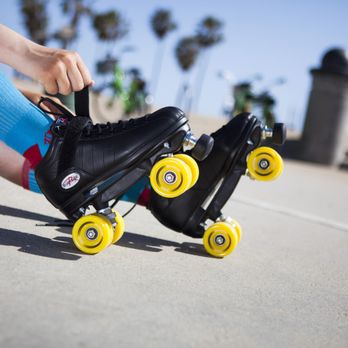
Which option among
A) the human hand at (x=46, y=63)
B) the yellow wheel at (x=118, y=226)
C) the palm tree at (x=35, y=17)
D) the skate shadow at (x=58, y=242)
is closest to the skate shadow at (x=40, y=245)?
the skate shadow at (x=58, y=242)

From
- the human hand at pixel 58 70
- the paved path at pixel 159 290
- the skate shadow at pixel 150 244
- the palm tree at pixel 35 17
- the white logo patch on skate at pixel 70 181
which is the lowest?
the paved path at pixel 159 290

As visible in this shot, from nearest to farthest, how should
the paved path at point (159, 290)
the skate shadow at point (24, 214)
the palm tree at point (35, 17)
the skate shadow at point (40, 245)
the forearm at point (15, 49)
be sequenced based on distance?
the paved path at point (159, 290) → the skate shadow at point (40, 245) → the forearm at point (15, 49) → the skate shadow at point (24, 214) → the palm tree at point (35, 17)

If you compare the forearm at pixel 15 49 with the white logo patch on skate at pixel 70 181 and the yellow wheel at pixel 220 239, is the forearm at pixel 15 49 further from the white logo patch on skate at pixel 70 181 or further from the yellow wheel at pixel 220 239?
the yellow wheel at pixel 220 239

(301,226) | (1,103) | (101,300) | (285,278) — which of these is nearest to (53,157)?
(1,103)

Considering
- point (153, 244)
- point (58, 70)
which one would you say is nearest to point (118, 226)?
point (153, 244)

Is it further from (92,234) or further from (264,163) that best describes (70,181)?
(264,163)

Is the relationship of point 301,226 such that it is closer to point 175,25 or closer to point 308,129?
point 308,129

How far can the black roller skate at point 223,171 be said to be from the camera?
1.87 meters

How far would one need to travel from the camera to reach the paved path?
1068mm

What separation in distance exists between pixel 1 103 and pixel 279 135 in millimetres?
946

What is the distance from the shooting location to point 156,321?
116 cm

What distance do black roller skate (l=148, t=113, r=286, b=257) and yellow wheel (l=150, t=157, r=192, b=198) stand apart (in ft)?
0.81

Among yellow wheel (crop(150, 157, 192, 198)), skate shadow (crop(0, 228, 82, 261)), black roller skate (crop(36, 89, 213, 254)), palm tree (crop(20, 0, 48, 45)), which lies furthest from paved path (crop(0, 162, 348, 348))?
palm tree (crop(20, 0, 48, 45))

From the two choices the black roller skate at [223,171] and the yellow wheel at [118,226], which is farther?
the black roller skate at [223,171]
